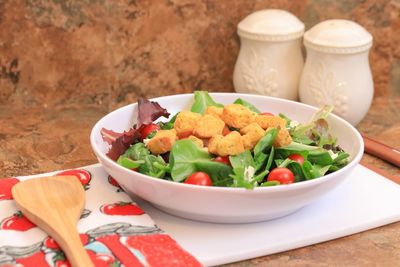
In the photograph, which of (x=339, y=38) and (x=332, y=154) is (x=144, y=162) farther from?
(x=339, y=38)

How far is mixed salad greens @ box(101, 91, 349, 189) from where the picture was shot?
0.84 meters

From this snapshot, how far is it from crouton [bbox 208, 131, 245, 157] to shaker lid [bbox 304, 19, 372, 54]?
43 centimetres

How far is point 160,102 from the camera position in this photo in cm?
111

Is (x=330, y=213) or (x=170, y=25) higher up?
(x=170, y=25)

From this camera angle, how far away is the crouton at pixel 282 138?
888 mm

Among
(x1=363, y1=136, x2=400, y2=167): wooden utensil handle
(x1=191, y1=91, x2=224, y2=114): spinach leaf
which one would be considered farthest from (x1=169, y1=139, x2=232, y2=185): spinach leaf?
(x1=363, y1=136, x2=400, y2=167): wooden utensil handle

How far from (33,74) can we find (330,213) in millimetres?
696

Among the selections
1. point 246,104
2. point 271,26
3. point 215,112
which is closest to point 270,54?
point 271,26

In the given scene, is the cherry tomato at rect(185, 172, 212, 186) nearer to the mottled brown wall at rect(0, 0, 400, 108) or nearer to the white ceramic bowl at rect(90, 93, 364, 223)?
the white ceramic bowl at rect(90, 93, 364, 223)

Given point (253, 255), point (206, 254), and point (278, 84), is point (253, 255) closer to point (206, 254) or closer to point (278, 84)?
point (206, 254)

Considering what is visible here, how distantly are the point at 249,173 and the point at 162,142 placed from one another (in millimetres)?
139

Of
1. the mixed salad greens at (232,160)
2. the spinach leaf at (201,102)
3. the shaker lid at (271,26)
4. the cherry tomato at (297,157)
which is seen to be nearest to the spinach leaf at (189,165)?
the mixed salad greens at (232,160)

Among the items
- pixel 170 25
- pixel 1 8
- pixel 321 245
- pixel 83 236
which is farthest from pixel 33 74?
pixel 321 245

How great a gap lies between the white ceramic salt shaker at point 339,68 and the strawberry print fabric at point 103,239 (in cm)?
52
